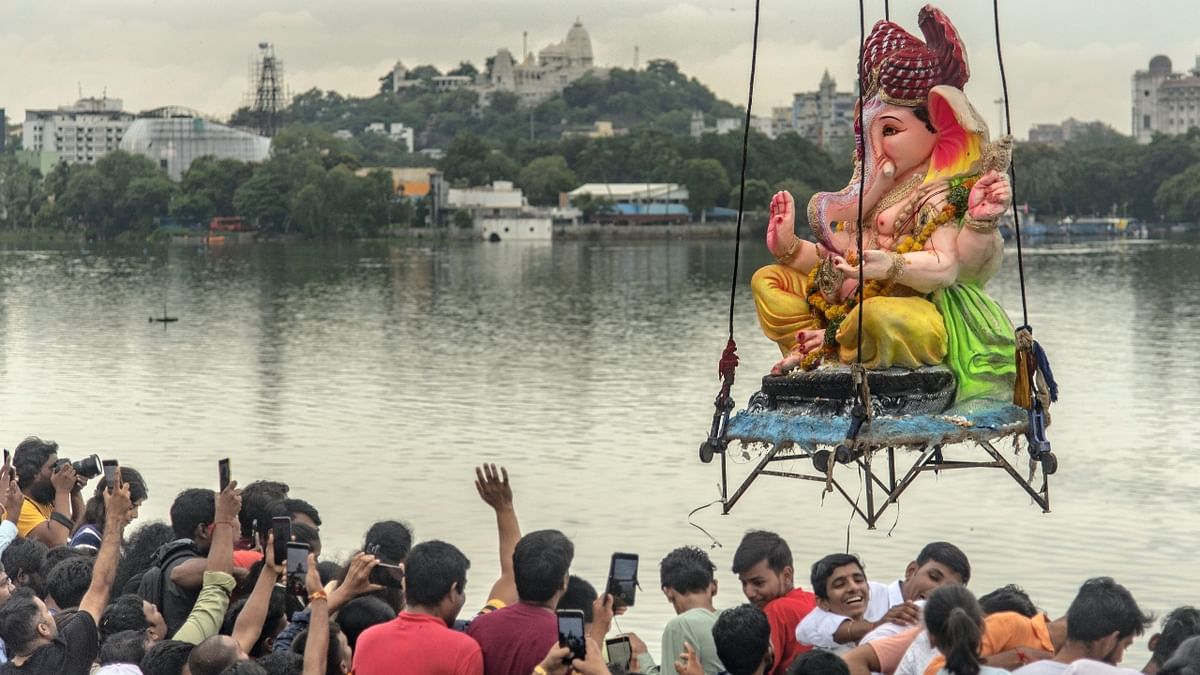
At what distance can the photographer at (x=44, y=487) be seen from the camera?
11.9 metres

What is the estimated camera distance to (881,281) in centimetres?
1080

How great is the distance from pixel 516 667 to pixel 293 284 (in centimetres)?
6868

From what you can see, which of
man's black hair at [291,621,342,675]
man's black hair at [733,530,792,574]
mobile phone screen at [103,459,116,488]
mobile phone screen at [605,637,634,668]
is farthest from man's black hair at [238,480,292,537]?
mobile phone screen at [605,637,634,668]

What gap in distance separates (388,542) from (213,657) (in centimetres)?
153

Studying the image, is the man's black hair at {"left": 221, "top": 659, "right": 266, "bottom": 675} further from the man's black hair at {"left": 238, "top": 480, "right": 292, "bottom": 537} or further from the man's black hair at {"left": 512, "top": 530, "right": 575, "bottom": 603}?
the man's black hair at {"left": 238, "top": 480, "right": 292, "bottom": 537}

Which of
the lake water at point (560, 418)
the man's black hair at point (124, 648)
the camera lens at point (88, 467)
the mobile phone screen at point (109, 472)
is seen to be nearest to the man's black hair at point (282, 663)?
the man's black hair at point (124, 648)

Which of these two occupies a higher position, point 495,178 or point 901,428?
point 495,178

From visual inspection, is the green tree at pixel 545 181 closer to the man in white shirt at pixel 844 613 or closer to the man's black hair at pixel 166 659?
the man in white shirt at pixel 844 613

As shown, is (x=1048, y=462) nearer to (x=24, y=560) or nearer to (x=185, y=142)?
(x=24, y=560)

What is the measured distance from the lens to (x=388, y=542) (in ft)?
29.7

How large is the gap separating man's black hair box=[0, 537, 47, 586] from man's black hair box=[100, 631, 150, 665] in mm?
1847

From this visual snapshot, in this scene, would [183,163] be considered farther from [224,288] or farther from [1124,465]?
[1124,465]

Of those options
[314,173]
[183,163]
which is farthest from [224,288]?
[183,163]

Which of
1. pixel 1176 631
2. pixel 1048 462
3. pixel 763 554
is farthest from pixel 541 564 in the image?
pixel 1048 462
